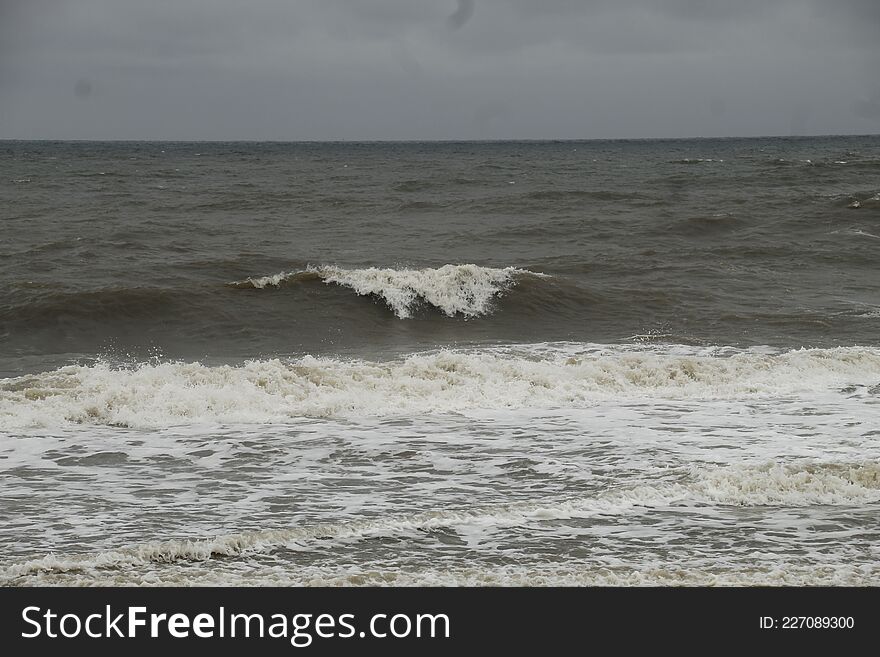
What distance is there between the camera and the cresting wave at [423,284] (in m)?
17.8

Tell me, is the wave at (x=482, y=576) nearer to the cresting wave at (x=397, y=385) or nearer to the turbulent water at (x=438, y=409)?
the turbulent water at (x=438, y=409)

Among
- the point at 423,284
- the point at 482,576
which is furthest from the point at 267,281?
the point at 482,576

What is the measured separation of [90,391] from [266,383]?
195 centimetres

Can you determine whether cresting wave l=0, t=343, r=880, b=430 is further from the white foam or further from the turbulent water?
the white foam

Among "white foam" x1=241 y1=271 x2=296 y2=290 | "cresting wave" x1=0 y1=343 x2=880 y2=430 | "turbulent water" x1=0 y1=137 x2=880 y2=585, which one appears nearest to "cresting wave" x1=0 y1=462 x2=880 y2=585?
"turbulent water" x1=0 y1=137 x2=880 y2=585

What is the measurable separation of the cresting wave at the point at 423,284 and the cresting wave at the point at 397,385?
4.30 metres

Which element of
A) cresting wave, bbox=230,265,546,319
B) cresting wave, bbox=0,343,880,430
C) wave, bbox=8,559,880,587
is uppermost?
cresting wave, bbox=230,265,546,319

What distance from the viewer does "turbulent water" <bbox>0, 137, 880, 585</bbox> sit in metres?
6.54


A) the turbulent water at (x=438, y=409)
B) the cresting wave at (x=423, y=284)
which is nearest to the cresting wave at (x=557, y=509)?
the turbulent water at (x=438, y=409)

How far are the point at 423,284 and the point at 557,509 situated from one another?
37.1ft

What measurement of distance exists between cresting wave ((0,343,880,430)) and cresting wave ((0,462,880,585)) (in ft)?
10.5

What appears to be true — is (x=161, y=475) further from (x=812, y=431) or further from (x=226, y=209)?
(x=226, y=209)

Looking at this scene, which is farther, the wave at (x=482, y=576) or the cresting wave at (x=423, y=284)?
the cresting wave at (x=423, y=284)

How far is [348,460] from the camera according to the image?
8781 mm
